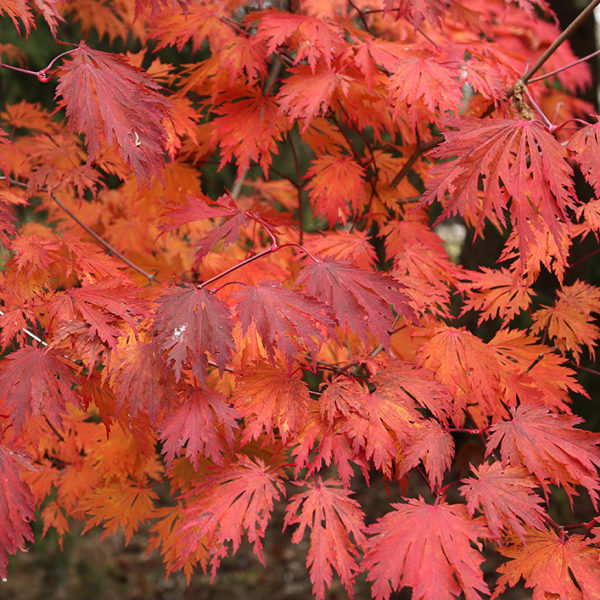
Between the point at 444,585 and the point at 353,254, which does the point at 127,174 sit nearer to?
the point at 353,254

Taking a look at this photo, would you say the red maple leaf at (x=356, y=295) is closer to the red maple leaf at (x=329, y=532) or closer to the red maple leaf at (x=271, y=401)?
the red maple leaf at (x=271, y=401)

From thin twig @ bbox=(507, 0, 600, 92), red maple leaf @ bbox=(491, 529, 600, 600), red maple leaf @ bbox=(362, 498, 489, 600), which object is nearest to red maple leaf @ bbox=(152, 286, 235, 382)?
red maple leaf @ bbox=(362, 498, 489, 600)

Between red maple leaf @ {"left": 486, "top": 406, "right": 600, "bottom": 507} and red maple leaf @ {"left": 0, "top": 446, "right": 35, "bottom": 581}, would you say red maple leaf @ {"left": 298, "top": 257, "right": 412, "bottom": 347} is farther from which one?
red maple leaf @ {"left": 0, "top": 446, "right": 35, "bottom": 581}

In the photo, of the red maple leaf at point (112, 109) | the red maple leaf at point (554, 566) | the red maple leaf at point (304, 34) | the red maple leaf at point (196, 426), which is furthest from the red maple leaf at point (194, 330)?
the red maple leaf at point (304, 34)

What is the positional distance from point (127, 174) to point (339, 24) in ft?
3.08

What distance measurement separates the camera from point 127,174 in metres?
2.15

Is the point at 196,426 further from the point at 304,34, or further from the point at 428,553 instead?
the point at 304,34

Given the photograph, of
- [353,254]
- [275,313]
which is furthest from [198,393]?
[353,254]

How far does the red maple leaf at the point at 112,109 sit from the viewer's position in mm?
1254

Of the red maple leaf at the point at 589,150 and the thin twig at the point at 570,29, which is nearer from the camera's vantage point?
the red maple leaf at the point at 589,150

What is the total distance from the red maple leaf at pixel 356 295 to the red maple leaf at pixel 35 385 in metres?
0.55

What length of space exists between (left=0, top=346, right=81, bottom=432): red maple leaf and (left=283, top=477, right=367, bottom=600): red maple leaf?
53 cm

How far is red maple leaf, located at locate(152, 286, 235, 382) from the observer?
3.71 feet

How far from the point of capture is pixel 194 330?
45.3 inches
